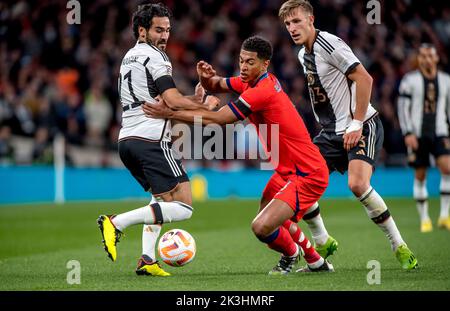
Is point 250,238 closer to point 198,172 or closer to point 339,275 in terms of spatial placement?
point 339,275

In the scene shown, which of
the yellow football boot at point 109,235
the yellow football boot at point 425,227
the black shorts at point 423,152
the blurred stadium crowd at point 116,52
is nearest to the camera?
the yellow football boot at point 109,235

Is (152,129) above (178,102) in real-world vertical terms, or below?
below

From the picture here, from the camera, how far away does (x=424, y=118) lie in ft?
38.2

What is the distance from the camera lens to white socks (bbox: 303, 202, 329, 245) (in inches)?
296

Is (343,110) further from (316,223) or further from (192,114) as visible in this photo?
(192,114)

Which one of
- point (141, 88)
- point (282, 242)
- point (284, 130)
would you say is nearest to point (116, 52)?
point (141, 88)

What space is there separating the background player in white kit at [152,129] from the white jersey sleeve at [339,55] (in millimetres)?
1278

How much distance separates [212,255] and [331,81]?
247cm

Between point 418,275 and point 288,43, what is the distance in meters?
15.4

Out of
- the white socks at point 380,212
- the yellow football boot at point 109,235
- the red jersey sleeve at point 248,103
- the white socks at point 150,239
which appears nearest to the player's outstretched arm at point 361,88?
the white socks at point 380,212

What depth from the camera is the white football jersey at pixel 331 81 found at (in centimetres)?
742

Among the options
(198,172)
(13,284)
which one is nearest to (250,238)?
(13,284)

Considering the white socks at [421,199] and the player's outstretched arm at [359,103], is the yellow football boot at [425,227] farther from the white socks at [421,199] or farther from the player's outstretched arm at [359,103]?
the player's outstretched arm at [359,103]

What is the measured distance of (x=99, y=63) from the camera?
67.1ft
